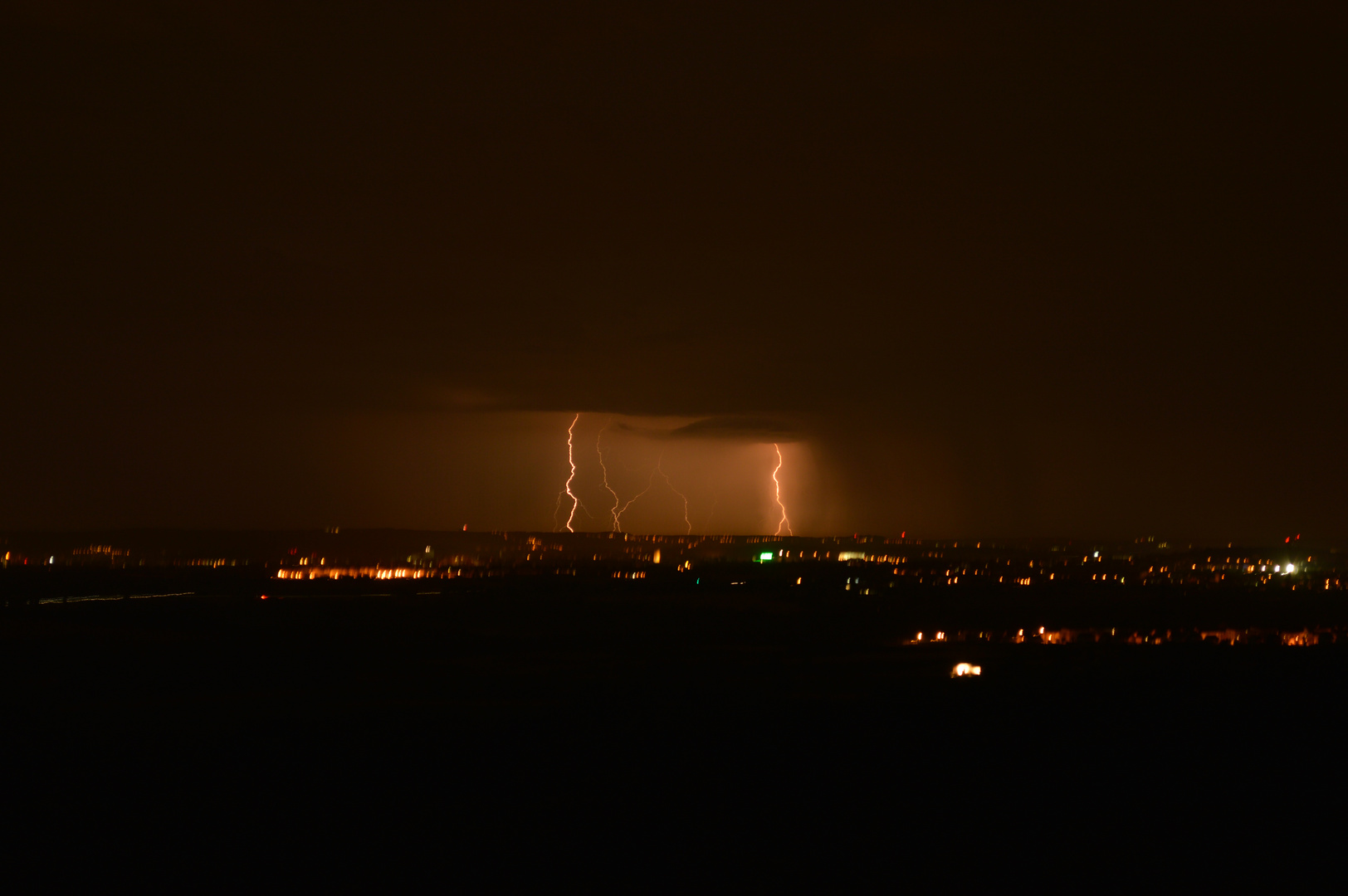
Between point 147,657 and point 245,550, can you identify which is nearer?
point 147,657

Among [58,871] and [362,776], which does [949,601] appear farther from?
Result: [58,871]

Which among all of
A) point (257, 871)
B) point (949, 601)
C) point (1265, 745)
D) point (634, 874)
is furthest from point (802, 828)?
point (949, 601)

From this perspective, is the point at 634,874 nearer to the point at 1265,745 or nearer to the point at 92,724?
the point at 1265,745

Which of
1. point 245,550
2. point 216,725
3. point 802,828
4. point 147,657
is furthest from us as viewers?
point 245,550

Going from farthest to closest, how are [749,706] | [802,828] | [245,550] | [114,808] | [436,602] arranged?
[245,550] < [436,602] < [749,706] < [114,808] < [802,828]

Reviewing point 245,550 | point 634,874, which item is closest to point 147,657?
point 634,874

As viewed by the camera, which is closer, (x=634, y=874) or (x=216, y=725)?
(x=634, y=874)
